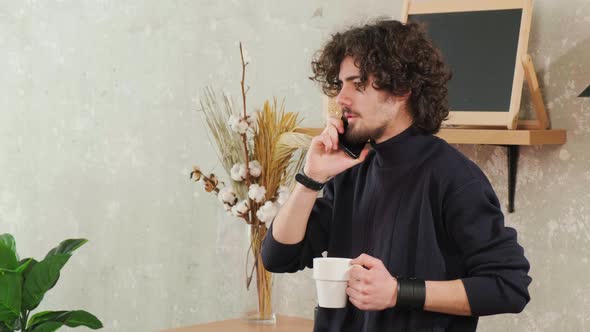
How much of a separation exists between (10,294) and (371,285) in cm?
206

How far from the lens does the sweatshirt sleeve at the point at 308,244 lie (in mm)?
1856

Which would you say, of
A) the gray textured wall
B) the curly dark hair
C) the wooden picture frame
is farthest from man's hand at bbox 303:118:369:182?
the gray textured wall

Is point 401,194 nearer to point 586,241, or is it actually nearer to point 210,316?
point 586,241

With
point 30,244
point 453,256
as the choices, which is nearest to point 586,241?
point 453,256

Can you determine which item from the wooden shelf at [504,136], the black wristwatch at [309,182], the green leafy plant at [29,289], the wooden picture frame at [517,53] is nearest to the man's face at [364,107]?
the black wristwatch at [309,182]

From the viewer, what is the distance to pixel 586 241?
2.48 m

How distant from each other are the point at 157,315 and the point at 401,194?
87.3 inches

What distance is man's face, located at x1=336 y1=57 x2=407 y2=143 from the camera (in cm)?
174

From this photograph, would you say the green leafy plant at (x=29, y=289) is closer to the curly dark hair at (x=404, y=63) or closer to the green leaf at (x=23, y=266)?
the green leaf at (x=23, y=266)

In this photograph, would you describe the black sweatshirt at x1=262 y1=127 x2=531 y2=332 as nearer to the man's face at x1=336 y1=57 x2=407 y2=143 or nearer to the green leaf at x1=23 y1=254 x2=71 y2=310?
the man's face at x1=336 y1=57 x2=407 y2=143

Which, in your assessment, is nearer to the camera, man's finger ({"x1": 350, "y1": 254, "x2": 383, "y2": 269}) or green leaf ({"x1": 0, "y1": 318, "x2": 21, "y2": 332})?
man's finger ({"x1": 350, "y1": 254, "x2": 383, "y2": 269})

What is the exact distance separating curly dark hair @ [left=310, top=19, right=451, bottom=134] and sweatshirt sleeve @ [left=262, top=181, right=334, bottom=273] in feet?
0.81

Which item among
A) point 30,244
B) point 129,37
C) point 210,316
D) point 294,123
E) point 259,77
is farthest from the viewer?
point 30,244

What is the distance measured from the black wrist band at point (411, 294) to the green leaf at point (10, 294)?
6.69ft
